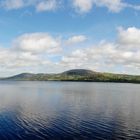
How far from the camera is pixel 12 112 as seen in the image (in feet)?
220

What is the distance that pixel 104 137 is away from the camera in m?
43.2

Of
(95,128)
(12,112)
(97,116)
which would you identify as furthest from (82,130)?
(12,112)

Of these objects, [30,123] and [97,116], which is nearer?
[30,123]

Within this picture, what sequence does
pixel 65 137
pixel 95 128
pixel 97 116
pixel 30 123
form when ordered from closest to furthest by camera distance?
Result: 1. pixel 65 137
2. pixel 95 128
3. pixel 30 123
4. pixel 97 116

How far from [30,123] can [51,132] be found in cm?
866

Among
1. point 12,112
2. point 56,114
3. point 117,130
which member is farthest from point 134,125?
point 12,112

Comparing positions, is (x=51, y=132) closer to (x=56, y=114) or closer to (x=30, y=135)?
(x=30, y=135)

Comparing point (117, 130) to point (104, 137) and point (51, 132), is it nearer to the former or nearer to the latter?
point (104, 137)

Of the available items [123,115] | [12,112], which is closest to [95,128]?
[123,115]

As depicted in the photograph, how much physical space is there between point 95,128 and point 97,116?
12892 millimetres

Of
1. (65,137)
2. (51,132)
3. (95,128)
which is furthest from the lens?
(95,128)

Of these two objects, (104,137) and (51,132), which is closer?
(104,137)

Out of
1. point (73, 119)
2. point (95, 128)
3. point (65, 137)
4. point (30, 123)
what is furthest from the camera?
point (73, 119)

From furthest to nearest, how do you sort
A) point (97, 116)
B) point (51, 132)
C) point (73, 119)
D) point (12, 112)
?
1. point (12, 112)
2. point (97, 116)
3. point (73, 119)
4. point (51, 132)
